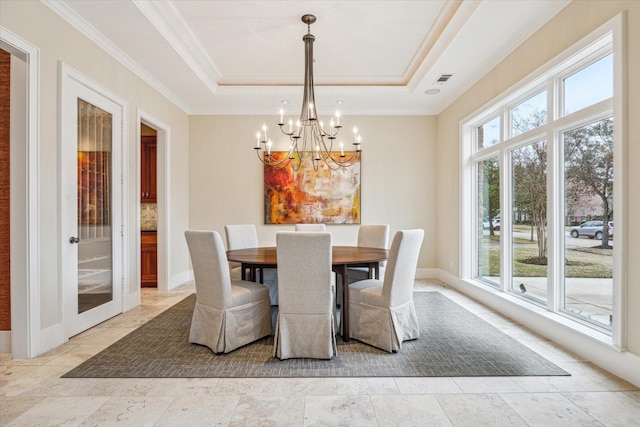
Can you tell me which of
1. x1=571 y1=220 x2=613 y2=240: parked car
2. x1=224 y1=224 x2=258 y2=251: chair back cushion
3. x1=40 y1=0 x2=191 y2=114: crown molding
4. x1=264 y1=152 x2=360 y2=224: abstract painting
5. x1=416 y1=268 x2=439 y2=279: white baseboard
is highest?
x1=40 y1=0 x2=191 y2=114: crown molding

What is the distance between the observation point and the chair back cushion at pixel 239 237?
393 centimetres

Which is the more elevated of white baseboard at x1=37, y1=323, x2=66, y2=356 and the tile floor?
white baseboard at x1=37, y1=323, x2=66, y2=356

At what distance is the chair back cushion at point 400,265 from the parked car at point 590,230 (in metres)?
1.30

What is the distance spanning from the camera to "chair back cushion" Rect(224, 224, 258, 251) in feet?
12.9

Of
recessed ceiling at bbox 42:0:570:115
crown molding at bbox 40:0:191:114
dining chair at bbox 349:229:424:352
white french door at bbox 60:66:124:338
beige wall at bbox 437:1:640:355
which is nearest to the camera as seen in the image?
beige wall at bbox 437:1:640:355

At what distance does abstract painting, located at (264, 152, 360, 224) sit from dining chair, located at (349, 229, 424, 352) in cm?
271

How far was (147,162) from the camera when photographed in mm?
5137

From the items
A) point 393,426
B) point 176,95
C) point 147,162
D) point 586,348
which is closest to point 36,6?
point 176,95

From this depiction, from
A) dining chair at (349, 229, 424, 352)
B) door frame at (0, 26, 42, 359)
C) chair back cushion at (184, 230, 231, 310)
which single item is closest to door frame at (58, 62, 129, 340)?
door frame at (0, 26, 42, 359)

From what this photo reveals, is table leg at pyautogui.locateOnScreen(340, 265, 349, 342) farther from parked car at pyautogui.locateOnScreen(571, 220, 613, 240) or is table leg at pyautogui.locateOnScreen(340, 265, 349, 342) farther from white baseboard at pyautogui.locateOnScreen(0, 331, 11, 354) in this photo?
white baseboard at pyautogui.locateOnScreen(0, 331, 11, 354)

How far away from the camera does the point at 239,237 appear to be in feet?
13.3

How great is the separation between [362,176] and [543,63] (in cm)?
298

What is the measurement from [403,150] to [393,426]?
4.56 meters

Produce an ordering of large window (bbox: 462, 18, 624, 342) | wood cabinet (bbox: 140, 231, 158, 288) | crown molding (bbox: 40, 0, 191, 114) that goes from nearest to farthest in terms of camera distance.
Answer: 1. large window (bbox: 462, 18, 624, 342)
2. crown molding (bbox: 40, 0, 191, 114)
3. wood cabinet (bbox: 140, 231, 158, 288)
